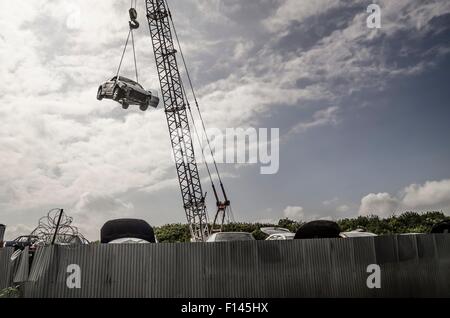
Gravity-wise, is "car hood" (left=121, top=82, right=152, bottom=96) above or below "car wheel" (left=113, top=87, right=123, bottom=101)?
above

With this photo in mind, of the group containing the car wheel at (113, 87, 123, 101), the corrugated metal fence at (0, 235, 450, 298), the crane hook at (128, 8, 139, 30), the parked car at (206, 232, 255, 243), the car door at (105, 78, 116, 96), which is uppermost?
the crane hook at (128, 8, 139, 30)

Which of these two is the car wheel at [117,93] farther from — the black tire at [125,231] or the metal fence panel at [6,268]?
the metal fence panel at [6,268]

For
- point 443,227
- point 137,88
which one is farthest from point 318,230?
point 137,88

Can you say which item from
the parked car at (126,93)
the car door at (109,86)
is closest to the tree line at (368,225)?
the parked car at (126,93)

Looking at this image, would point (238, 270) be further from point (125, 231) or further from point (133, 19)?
point (133, 19)

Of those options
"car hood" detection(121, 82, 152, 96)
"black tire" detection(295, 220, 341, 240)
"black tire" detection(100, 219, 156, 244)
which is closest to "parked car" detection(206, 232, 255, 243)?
"black tire" detection(295, 220, 341, 240)

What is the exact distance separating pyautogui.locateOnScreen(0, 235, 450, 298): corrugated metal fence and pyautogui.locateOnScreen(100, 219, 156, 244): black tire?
6.05 metres

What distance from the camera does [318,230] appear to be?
2056cm

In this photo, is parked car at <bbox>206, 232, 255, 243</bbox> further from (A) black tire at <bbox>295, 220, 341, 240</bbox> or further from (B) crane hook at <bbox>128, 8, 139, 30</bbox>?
(B) crane hook at <bbox>128, 8, 139, 30</bbox>

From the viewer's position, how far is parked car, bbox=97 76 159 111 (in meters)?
35.9

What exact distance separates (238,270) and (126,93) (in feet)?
85.0

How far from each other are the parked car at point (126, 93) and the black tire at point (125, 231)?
17764 mm

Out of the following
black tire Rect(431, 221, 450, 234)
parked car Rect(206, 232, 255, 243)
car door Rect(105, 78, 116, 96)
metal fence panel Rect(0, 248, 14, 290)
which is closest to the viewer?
metal fence panel Rect(0, 248, 14, 290)

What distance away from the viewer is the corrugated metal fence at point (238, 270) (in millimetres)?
13914
